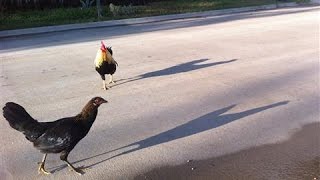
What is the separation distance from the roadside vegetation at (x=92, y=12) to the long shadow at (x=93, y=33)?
2.51 m

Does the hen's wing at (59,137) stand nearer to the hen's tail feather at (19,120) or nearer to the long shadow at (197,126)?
the hen's tail feather at (19,120)

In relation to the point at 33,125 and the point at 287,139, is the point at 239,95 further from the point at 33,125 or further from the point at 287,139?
the point at 33,125

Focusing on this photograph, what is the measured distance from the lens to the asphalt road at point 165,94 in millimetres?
5594

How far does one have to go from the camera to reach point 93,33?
16.3 meters

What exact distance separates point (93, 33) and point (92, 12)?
5.78 meters

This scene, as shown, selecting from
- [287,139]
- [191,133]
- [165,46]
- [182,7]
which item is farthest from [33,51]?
[182,7]

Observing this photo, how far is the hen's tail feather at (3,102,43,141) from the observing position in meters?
4.60

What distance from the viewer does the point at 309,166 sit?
521 centimetres

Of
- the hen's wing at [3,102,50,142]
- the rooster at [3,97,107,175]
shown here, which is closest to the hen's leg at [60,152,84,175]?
the rooster at [3,97,107,175]

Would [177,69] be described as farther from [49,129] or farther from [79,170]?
[49,129]

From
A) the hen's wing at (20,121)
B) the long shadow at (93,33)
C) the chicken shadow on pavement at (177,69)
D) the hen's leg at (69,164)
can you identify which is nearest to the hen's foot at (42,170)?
the hen's leg at (69,164)

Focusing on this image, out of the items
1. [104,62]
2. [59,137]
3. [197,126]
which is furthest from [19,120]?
[104,62]

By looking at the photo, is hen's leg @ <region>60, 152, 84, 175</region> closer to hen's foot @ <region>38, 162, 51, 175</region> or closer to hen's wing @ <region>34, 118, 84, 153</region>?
hen's wing @ <region>34, 118, 84, 153</region>

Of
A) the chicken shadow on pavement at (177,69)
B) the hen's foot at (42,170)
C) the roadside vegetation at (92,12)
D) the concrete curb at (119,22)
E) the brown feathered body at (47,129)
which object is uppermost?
the roadside vegetation at (92,12)
